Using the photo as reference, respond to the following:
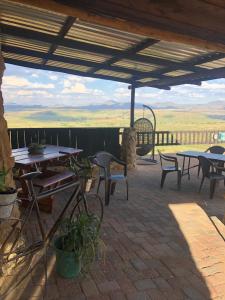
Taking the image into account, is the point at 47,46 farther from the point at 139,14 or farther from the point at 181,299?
the point at 181,299

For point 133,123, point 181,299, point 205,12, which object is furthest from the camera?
point 133,123

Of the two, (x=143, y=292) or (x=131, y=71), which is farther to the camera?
(x=131, y=71)

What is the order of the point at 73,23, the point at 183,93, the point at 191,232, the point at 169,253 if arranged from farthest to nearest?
the point at 183,93 → the point at 73,23 → the point at 191,232 → the point at 169,253

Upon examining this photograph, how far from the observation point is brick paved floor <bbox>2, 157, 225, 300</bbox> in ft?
7.87

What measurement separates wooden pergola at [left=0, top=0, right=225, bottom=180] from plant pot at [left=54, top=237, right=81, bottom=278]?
75.4 inches

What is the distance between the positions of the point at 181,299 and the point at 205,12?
7.34 ft

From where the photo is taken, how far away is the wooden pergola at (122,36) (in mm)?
2092

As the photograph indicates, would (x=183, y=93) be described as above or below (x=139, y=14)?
above

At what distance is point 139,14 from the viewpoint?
2.17 metres

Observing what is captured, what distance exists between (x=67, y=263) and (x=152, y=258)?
3.06 feet

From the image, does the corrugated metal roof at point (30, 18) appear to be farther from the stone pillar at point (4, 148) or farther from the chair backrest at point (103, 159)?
the chair backrest at point (103, 159)

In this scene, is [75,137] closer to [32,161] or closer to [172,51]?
[32,161]

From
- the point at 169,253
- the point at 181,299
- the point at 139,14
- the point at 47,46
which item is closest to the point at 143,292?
the point at 181,299

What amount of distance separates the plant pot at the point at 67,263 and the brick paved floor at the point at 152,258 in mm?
67
